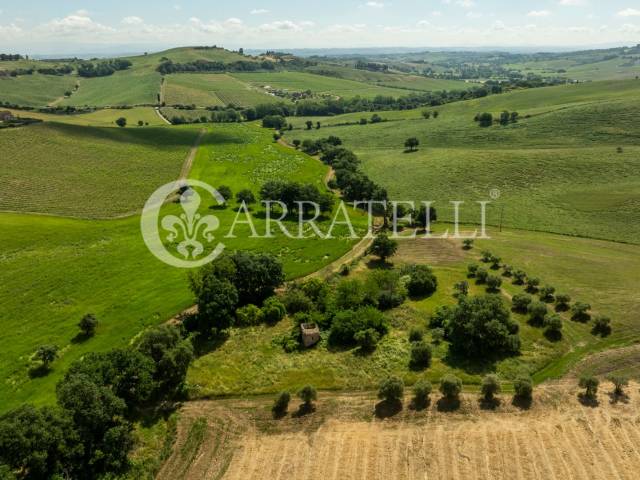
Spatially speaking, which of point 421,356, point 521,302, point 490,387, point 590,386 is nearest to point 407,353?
point 421,356

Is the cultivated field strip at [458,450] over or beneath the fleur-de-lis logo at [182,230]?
beneath

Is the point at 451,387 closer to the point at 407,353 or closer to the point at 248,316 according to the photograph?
the point at 407,353

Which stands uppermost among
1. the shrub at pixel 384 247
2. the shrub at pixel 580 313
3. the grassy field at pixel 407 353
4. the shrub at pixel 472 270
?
the shrub at pixel 384 247

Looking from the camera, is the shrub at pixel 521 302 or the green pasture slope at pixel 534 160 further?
the green pasture slope at pixel 534 160

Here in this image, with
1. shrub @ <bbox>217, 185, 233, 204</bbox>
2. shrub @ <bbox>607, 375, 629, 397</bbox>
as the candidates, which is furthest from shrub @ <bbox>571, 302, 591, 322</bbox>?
shrub @ <bbox>217, 185, 233, 204</bbox>

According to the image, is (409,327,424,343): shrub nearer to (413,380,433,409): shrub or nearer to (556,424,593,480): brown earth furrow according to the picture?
(413,380,433,409): shrub

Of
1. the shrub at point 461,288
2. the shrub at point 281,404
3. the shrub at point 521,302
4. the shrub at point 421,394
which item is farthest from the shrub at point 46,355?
the shrub at point 521,302

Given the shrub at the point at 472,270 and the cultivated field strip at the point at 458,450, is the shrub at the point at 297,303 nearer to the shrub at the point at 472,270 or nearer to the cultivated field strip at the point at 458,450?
the cultivated field strip at the point at 458,450
